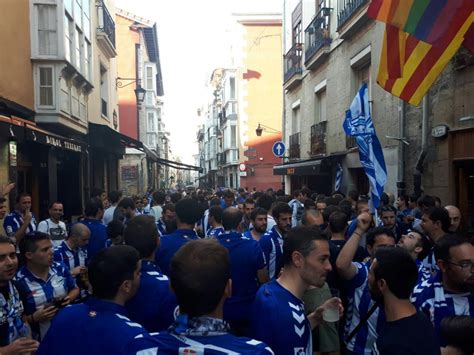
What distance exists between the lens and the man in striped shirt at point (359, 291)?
128 inches

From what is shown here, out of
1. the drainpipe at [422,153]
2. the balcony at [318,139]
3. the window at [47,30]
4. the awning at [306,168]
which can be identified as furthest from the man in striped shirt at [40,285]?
the balcony at [318,139]

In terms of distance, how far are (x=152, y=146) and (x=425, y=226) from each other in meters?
35.6

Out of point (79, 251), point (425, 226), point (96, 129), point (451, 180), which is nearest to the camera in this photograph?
point (425, 226)

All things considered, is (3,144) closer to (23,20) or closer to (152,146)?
(23,20)

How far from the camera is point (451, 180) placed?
26.6 ft

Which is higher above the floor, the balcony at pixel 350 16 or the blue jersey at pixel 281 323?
the balcony at pixel 350 16

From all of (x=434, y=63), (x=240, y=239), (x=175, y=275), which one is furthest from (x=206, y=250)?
(x=434, y=63)

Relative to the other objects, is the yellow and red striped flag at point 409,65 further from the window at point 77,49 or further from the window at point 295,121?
the window at point 295,121

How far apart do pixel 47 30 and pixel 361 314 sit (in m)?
10.6

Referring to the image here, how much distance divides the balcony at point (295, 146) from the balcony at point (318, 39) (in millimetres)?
3664

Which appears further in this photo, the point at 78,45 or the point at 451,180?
the point at 78,45

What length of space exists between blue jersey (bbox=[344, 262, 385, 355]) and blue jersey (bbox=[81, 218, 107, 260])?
353 cm

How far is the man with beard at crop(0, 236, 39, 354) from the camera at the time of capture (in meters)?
2.95

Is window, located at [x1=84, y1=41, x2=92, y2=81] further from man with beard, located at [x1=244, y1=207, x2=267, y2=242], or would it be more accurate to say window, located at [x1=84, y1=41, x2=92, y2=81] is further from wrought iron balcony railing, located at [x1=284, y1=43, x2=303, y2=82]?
man with beard, located at [x1=244, y1=207, x2=267, y2=242]
